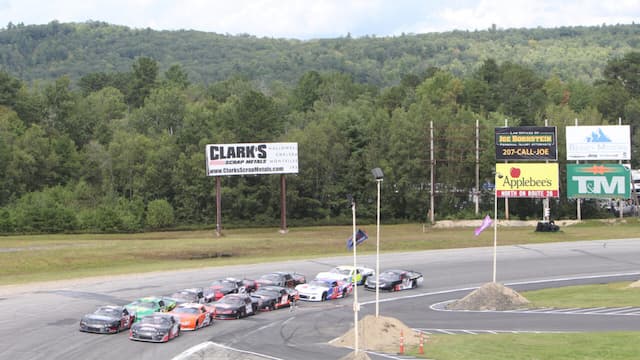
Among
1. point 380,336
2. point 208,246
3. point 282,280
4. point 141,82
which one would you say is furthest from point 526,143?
point 141,82

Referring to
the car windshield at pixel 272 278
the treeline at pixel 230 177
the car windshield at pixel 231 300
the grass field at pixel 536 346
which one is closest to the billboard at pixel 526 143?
the treeline at pixel 230 177

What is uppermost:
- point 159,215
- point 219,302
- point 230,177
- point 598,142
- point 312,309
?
point 598,142

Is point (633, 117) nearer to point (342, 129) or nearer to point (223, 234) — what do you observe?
point (342, 129)

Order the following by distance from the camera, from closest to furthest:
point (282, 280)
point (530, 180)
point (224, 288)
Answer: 1. point (224, 288)
2. point (282, 280)
3. point (530, 180)

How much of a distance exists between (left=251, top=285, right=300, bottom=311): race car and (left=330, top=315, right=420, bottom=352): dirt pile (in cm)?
946

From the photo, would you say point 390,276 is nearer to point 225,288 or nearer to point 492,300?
point 492,300

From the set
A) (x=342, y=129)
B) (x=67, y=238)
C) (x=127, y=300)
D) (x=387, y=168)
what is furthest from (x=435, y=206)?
(x=127, y=300)

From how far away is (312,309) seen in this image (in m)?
45.1

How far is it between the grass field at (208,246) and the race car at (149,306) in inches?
746

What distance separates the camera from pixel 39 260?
6581 cm

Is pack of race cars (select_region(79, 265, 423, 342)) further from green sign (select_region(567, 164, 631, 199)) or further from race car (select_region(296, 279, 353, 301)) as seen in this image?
green sign (select_region(567, 164, 631, 199))

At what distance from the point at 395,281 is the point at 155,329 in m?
21.3

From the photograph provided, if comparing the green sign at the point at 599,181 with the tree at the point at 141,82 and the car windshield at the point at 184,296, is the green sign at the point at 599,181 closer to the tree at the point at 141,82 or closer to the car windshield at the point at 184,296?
the car windshield at the point at 184,296

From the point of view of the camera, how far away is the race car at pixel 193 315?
37.4 metres
